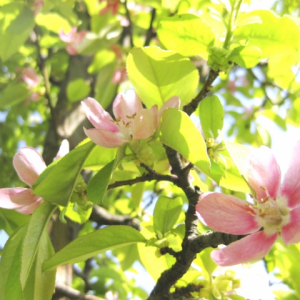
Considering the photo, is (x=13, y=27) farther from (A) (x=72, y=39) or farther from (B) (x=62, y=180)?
(B) (x=62, y=180)

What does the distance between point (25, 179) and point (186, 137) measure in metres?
0.29

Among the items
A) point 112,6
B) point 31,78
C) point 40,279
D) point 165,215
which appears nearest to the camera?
point 40,279

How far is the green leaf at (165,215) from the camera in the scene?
645mm

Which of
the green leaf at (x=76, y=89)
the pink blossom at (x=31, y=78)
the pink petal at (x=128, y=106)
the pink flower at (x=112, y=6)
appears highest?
the pink petal at (x=128, y=106)

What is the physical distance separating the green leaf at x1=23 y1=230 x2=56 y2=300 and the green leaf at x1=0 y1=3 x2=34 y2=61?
2.39ft

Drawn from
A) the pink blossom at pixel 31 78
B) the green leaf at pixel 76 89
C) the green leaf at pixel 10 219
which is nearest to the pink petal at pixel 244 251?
the green leaf at pixel 10 219

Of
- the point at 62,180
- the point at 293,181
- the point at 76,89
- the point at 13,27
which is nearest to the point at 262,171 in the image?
the point at 293,181

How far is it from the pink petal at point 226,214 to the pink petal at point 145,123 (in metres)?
0.13

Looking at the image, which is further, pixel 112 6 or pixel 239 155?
pixel 112 6

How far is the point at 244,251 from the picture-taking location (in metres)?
0.44

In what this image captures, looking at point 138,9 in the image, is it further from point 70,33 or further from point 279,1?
point 279,1

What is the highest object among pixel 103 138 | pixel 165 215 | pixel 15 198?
pixel 103 138

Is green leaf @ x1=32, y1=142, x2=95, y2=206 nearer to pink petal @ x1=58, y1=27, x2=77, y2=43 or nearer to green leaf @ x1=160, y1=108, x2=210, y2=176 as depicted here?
green leaf @ x1=160, y1=108, x2=210, y2=176

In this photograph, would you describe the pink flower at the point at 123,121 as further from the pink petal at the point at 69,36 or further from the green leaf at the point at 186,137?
the pink petal at the point at 69,36
